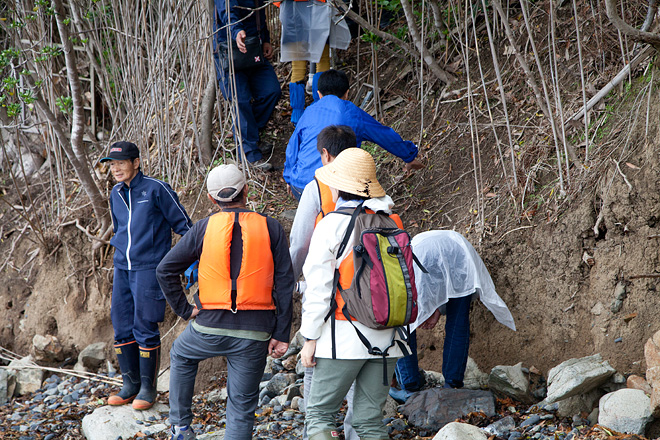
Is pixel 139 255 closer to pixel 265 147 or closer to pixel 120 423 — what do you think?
pixel 120 423

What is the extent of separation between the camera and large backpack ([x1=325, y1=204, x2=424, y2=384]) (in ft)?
6.82

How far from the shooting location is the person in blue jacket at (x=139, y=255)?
328cm

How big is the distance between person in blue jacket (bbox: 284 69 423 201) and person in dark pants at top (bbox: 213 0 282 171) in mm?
1252

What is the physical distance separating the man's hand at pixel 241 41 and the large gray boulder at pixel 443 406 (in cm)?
291

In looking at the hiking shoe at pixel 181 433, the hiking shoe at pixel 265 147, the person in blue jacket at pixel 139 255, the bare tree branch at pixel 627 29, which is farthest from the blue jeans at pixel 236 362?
the hiking shoe at pixel 265 147

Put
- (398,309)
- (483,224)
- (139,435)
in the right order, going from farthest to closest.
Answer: (483,224) → (139,435) → (398,309)

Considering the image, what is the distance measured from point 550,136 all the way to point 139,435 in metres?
3.12

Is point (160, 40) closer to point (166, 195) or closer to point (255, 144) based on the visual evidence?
point (255, 144)

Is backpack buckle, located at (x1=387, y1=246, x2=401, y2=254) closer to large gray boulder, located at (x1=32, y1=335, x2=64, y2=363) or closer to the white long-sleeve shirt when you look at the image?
the white long-sleeve shirt

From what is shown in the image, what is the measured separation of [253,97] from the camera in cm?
493

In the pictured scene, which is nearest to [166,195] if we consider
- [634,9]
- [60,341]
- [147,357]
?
[147,357]

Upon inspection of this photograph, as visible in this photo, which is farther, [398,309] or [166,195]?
[166,195]

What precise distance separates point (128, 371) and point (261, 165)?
210cm

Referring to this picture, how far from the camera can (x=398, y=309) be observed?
209 cm
